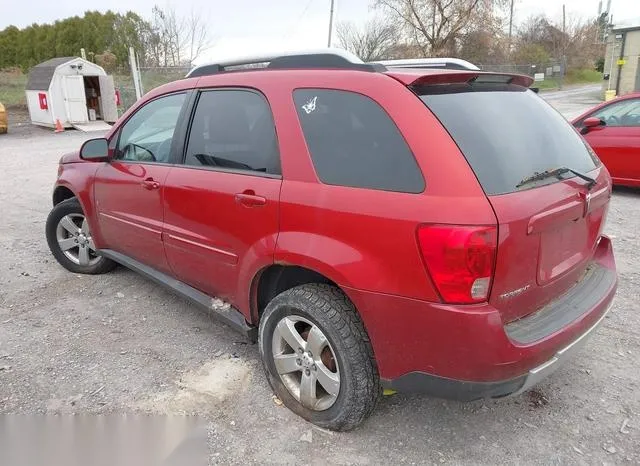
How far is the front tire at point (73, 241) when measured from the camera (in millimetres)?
4531

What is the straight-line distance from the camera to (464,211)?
200 cm

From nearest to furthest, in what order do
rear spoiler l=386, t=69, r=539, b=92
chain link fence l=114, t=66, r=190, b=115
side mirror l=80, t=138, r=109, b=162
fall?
rear spoiler l=386, t=69, r=539, b=92, side mirror l=80, t=138, r=109, b=162, chain link fence l=114, t=66, r=190, b=115

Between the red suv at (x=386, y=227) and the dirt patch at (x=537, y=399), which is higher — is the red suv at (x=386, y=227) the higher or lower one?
the higher one

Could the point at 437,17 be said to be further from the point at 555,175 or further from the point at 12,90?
the point at 555,175

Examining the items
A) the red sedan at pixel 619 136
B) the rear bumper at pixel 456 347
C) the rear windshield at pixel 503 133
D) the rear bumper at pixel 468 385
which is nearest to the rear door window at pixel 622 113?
the red sedan at pixel 619 136

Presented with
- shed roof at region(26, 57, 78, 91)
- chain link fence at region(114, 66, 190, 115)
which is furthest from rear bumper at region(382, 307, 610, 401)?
chain link fence at region(114, 66, 190, 115)

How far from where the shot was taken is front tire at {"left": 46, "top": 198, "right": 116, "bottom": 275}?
14.9 ft

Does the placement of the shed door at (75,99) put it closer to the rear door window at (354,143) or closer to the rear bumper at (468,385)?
the rear door window at (354,143)

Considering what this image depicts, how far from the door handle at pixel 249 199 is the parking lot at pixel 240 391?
107 cm

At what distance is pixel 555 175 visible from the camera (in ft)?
7.84

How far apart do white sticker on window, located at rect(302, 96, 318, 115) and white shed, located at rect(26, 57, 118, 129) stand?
16.9 m

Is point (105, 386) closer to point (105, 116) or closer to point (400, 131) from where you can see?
point (400, 131)

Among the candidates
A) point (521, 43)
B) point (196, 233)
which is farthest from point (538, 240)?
point (521, 43)

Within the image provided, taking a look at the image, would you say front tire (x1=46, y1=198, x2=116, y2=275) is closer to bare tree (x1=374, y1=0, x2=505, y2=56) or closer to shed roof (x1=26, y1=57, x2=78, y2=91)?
shed roof (x1=26, y1=57, x2=78, y2=91)
